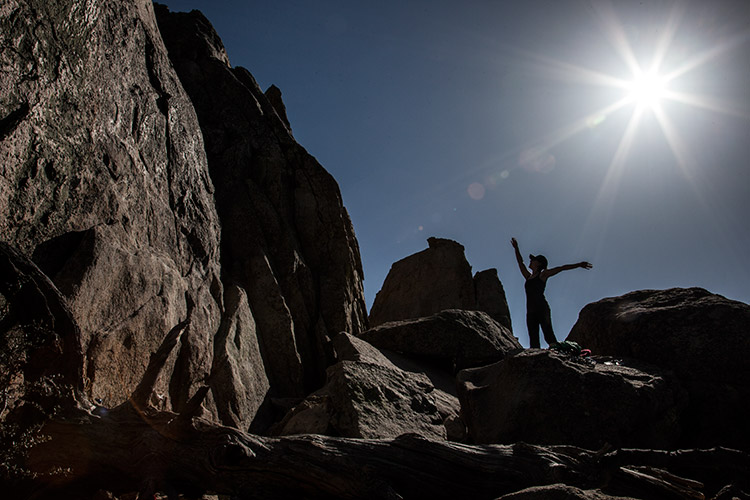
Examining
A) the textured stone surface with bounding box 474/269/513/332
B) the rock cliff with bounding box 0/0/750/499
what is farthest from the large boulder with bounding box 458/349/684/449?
the textured stone surface with bounding box 474/269/513/332

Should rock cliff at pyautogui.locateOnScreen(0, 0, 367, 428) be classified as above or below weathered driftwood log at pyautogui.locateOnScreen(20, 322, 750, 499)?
above

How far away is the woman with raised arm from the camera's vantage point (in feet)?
40.1

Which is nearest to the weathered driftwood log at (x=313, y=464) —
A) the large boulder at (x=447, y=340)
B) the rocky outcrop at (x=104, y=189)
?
the rocky outcrop at (x=104, y=189)

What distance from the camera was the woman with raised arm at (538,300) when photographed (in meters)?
12.2

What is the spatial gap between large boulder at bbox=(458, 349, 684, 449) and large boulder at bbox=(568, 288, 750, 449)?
53 centimetres

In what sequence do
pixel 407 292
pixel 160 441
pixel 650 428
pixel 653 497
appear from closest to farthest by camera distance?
pixel 653 497
pixel 160 441
pixel 650 428
pixel 407 292

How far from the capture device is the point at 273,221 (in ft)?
50.0

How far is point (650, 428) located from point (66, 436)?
7.92 meters

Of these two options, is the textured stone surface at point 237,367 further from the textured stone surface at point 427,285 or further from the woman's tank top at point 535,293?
the textured stone surface at point 427,285

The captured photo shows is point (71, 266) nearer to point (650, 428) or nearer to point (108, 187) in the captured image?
point (108, 187)

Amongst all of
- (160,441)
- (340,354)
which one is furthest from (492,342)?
(160,441)

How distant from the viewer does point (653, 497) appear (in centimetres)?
411

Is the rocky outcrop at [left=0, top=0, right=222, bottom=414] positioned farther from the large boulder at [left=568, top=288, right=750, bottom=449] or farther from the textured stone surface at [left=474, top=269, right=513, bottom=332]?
the textured stone surface at [left=474, top=269, right=513, bottom=332]

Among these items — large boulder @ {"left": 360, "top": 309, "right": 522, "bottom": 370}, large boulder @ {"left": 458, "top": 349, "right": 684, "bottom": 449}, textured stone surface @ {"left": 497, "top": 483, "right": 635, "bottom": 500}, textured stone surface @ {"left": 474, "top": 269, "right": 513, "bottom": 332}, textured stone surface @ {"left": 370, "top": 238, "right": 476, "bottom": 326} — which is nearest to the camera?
textured stone surface @ {"left": 497, "top": 483, "right": 635, "bottom": 500}
